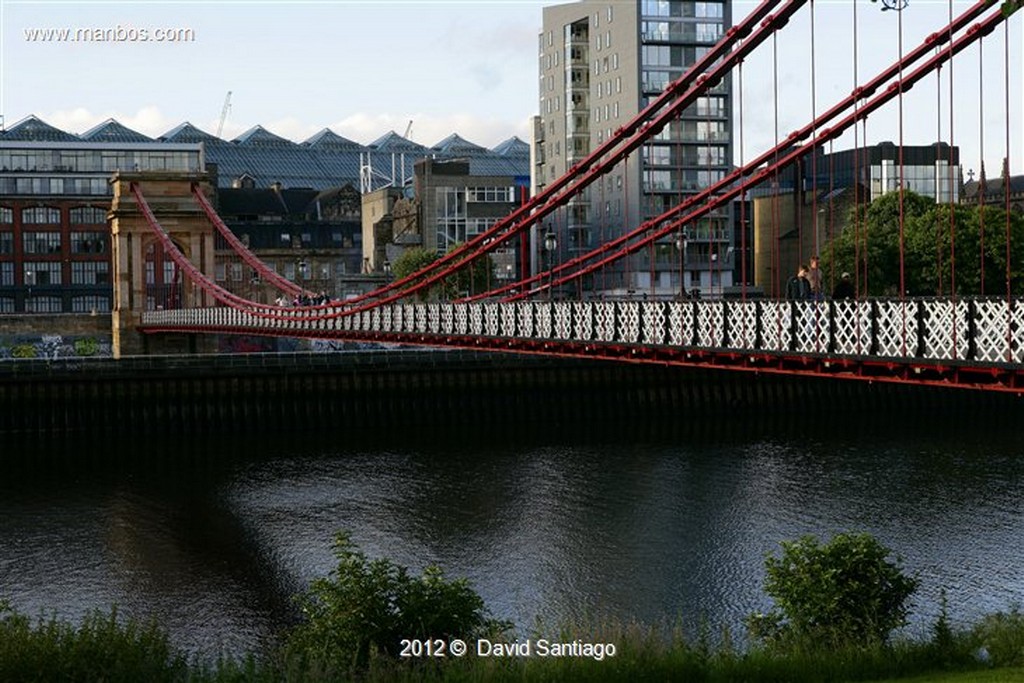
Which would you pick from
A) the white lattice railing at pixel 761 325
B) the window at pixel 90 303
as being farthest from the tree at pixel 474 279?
the white lattice railing at pixel 761 325

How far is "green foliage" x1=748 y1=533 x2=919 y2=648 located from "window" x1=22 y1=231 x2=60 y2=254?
10150cm

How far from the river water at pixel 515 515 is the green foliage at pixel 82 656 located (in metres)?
6.87

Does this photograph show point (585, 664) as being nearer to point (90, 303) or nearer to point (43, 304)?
point (43, 304)

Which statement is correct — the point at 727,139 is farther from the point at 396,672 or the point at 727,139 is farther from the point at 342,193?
the point at 396,672

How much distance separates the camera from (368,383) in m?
72.4

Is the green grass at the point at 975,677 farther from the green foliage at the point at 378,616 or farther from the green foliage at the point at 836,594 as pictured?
the green foliage at the point at 378,616

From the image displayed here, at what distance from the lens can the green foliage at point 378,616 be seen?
24781 millimetres

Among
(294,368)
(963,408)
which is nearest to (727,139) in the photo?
(963,408)

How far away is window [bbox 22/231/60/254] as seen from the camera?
120062mm

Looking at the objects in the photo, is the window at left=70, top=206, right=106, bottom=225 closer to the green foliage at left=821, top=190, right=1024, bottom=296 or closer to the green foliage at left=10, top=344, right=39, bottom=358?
the green foliage at left=10, top=344, right=39, bottom=358

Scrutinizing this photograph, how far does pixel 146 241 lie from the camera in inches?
3851

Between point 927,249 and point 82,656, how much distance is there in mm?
61625

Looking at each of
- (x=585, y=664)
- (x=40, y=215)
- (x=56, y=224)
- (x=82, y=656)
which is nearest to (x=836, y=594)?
(x=585, y=664)

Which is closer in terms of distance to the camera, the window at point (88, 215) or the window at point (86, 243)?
the window at point (88, 215)
